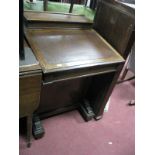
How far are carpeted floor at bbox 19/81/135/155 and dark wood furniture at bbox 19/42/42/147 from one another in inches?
20.4

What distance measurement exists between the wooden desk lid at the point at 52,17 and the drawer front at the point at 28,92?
0.47 m

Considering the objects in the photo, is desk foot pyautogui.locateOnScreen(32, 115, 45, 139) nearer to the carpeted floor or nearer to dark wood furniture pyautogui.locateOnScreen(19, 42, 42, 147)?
the carpeted floor

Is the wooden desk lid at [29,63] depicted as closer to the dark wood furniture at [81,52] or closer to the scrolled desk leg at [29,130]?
the dark wood furniture at [81,52]

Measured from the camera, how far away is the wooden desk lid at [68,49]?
3.45ft

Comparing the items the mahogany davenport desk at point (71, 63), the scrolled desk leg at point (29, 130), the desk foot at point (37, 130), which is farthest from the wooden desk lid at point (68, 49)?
the desk foot at point (37, 130)

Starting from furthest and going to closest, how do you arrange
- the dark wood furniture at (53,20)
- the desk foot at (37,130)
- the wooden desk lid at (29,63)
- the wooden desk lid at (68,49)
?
the desk foot at (37,130), the dark wood furniture at (53,20), the wooden desk lid at (68,49), the wooden desk lid at (29,63)

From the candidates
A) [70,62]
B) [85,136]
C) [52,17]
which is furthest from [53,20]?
[85,136]

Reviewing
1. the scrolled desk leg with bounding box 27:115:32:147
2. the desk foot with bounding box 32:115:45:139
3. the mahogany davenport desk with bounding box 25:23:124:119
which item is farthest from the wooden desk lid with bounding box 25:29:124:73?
the desk foot with bounding box 32:115:45:139

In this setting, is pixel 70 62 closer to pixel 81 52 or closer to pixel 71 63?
pixel 71 63

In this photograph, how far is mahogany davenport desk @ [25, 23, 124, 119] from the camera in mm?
1063

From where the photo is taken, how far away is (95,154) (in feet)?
4.99
